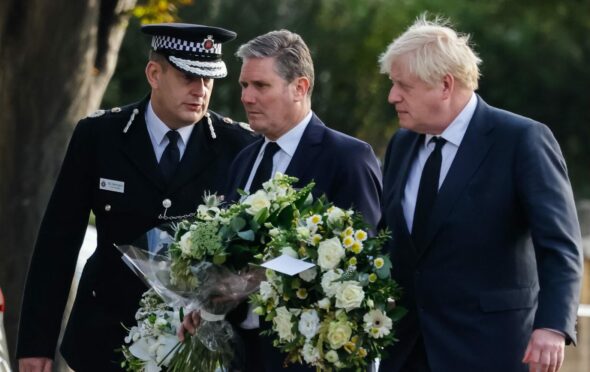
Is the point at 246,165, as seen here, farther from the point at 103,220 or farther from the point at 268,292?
the point at 268,292

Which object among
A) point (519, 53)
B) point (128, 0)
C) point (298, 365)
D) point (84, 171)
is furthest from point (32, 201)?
point (519, 53)

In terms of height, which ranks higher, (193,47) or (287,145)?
(193,47)

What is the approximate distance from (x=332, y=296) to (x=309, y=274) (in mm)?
118

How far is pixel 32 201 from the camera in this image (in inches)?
337

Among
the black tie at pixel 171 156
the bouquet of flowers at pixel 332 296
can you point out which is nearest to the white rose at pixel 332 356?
the bouquet of flowers at pixel 332 296

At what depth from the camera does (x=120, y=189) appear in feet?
20.4

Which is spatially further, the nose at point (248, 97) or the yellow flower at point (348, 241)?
the nose at point (248, 97)

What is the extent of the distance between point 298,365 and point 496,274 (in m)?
0.83

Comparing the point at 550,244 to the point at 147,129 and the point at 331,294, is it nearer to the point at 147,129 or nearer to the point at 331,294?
the point at 331,294

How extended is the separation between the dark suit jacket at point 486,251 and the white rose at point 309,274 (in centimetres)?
42

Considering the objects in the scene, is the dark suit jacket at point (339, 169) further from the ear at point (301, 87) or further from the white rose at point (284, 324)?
the white rose at point (284, 324)

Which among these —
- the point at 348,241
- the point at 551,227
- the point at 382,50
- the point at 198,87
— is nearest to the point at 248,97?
the point at 198,87

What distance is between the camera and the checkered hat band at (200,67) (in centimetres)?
614

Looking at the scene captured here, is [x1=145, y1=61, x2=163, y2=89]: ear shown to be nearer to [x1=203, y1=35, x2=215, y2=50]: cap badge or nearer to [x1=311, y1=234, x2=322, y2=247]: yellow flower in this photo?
[x1=203, y1=35, x2=215, y2=50]: cap badge
